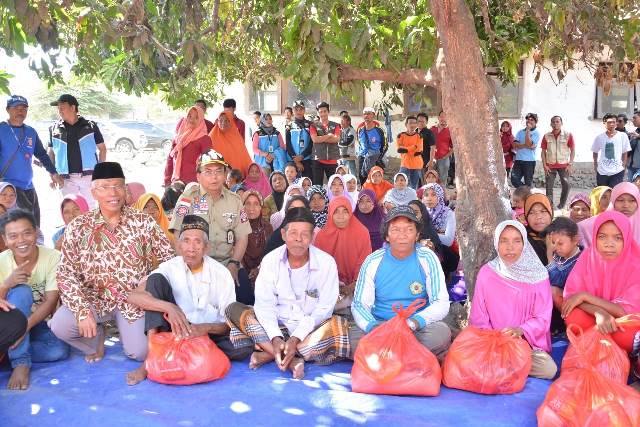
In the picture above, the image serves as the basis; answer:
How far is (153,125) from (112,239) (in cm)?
2364

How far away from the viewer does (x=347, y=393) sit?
3.45 metres

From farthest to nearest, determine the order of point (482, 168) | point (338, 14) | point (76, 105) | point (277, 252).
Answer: point (76, 105), point (338, 14), point (482, 168), point (277, 252)

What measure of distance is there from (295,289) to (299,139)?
6.06 metres

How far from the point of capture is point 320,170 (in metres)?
9.95

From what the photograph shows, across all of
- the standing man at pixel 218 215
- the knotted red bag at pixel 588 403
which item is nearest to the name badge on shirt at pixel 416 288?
the knotted red bag at pixel 588 403

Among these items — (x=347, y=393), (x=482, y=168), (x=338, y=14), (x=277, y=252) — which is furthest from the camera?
(x=338, y=14)

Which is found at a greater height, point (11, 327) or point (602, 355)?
point (11, 327)

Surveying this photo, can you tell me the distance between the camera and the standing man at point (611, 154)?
9227mm

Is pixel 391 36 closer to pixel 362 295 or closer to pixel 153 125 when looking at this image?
pixel 362 295

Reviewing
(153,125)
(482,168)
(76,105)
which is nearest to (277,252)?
(482,168)

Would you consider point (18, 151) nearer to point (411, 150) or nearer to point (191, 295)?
point (191, 295)

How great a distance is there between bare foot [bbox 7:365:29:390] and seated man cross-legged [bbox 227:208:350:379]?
1.22m

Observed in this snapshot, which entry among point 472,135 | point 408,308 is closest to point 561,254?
point 472,135

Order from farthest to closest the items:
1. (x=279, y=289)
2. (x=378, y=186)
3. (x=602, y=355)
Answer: (x=378, y=186) < (x=279, y=289) < (x=602, y=355)
